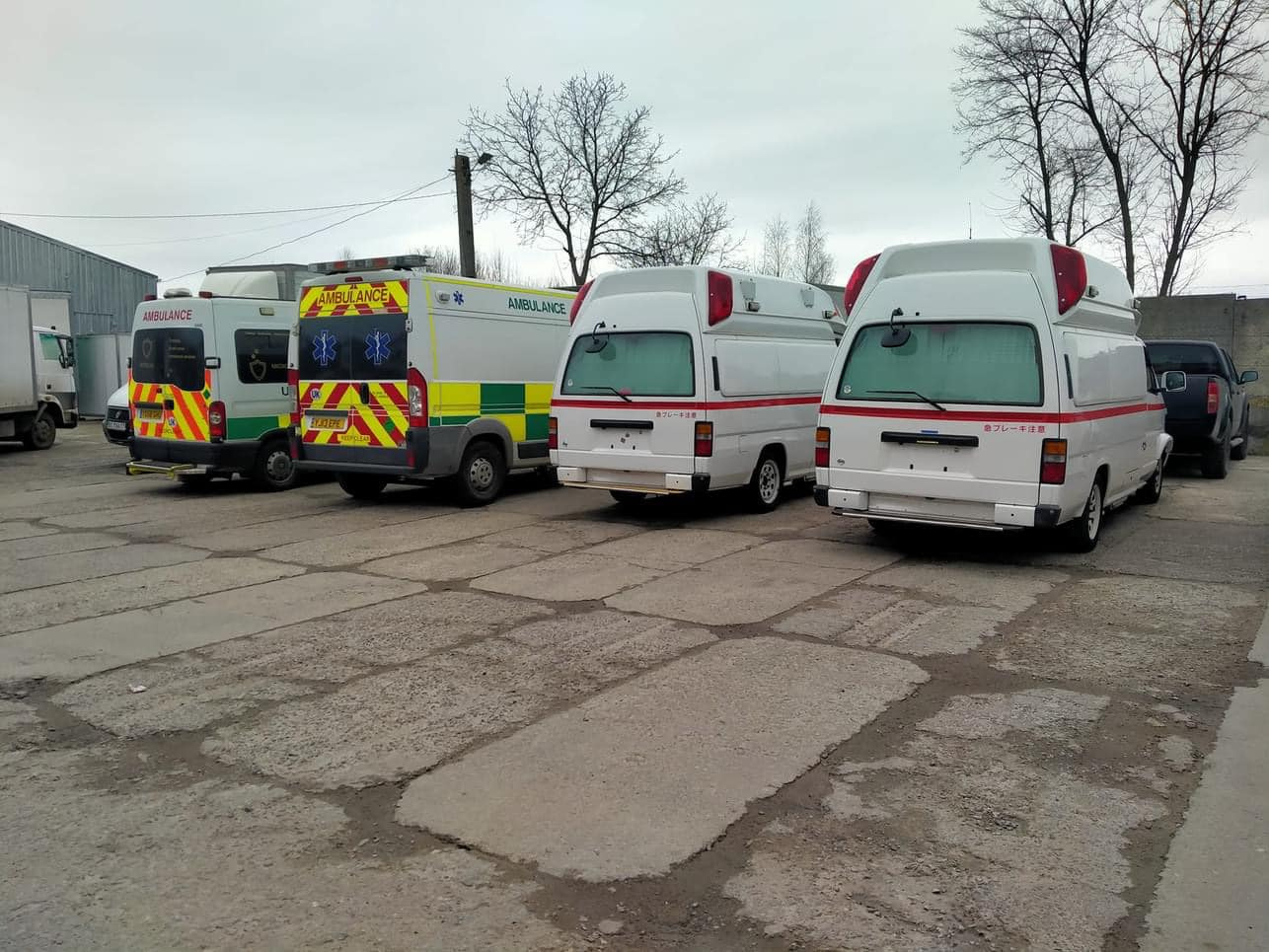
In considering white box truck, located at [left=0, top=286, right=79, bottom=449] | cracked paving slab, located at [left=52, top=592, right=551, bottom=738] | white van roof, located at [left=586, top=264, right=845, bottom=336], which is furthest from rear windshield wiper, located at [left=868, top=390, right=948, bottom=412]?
white box truck, located at [left=0, top=286, right=79, bottom=449]

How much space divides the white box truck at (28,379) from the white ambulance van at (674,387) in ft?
44.8

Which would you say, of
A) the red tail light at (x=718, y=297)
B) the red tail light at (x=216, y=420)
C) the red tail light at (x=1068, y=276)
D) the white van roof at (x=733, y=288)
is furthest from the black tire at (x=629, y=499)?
the red tail light at (x=1068, y=276)

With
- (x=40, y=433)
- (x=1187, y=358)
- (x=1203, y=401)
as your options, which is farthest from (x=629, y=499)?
(x=40, y=433)

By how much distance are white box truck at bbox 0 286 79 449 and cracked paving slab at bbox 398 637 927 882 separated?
18460 mm

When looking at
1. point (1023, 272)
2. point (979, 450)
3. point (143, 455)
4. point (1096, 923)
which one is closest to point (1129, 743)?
point (1096, 923)

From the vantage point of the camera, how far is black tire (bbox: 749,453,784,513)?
11.1 m

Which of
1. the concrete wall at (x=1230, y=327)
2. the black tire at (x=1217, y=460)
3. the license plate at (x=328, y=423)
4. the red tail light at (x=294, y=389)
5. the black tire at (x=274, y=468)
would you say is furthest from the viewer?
the concrete wall at (x=1230, y=327)

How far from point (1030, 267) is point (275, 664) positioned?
6.30 metres

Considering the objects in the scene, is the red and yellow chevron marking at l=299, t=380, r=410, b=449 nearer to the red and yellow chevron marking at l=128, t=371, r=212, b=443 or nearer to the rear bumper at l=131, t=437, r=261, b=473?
→ the rear bumper at l=131, t=437, r=261, b=473

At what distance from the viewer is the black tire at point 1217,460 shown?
48.1 ft

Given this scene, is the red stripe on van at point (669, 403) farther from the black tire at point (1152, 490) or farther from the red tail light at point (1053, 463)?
the black tire at point (1152, 490)

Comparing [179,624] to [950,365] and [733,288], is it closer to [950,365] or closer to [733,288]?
[950,365]

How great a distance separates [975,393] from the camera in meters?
8.05

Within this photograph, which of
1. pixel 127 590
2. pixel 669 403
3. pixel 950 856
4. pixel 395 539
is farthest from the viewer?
pixel 669 403
